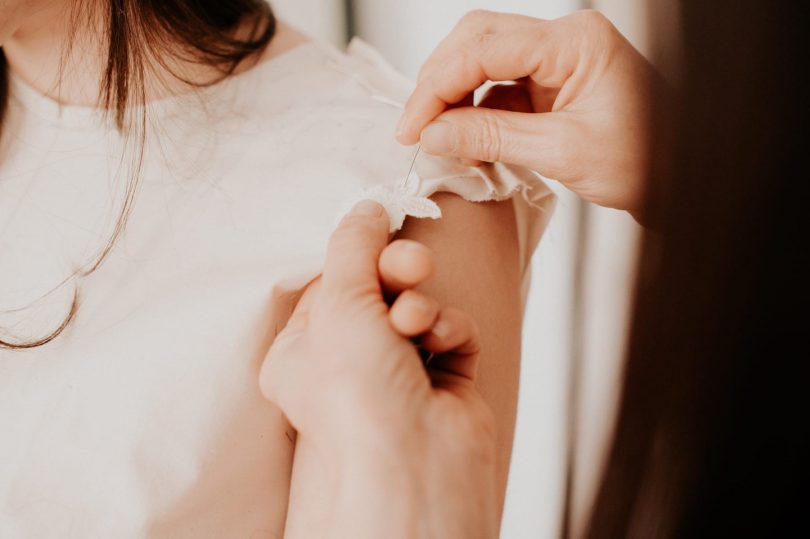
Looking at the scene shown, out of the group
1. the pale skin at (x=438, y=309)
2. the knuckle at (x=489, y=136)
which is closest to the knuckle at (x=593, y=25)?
the pale skin at (x=438, y=309)

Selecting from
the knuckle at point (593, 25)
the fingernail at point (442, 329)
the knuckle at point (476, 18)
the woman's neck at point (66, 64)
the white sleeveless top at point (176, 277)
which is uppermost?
the knuckle at point (593, 25)

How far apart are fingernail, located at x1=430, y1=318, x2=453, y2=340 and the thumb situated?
21cm

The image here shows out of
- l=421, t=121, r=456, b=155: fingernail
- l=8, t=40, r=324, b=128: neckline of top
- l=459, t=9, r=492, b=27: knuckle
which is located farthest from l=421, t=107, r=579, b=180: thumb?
l=8, t=40, r=324, b=128: neckline of top

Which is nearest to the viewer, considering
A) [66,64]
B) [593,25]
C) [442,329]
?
[442,329]

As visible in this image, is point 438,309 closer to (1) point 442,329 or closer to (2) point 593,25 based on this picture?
(1) point 442,329

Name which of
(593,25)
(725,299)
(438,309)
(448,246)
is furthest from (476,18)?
(725,299)

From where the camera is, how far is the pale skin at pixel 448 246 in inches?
20.5

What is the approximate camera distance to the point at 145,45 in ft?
2.03

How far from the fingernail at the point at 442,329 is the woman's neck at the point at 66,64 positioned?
0.44m

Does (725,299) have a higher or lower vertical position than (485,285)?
higher

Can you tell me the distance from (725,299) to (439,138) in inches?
14.0

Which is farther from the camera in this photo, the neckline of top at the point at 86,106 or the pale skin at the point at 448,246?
the neckline of top at the point at 86,106

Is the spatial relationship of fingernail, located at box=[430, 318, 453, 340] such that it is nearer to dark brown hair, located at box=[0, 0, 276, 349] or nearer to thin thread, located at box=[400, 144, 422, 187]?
thin thread, located at box=[400, 144, 422, 187]

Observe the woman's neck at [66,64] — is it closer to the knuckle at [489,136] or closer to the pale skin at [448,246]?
the pale skin at [448,246]
